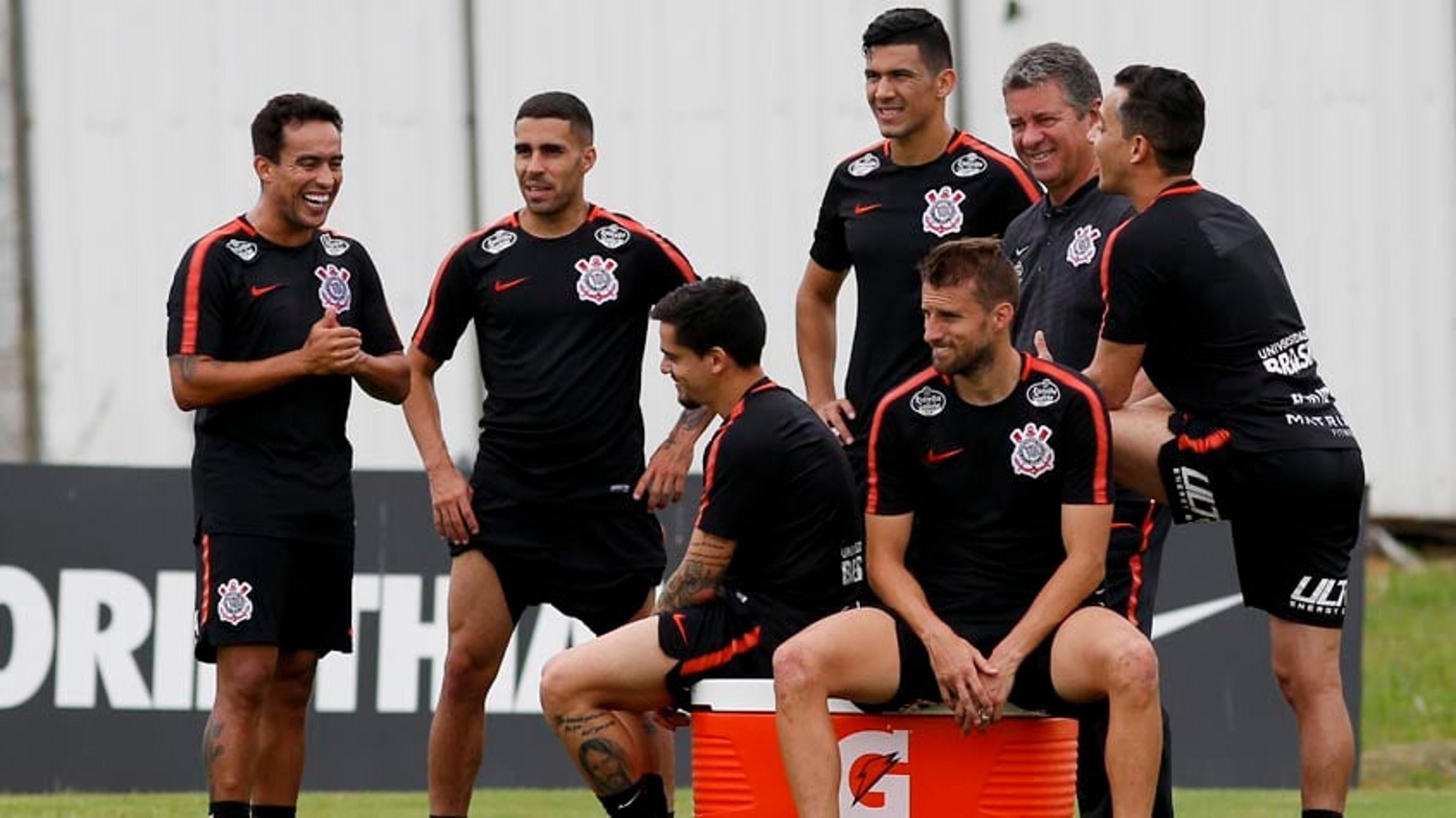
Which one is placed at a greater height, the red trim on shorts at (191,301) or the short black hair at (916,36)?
the short black hair at (916,36)

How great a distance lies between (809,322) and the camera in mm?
8023

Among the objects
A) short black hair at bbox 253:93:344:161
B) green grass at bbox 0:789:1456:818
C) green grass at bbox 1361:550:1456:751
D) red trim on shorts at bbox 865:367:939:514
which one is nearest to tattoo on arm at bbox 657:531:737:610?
red trim on shorts at bbox 865:367:939:514

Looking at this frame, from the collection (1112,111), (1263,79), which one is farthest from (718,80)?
(1112,111)

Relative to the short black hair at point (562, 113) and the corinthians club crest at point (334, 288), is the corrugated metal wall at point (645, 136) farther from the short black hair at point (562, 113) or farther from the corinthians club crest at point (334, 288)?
the corinthians club crest at point (334, 288)

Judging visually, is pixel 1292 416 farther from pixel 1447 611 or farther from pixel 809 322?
pixel 1447 611

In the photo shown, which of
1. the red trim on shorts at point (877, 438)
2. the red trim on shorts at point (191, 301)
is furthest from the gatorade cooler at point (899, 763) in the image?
the red trim on shorts at point (191, 301)

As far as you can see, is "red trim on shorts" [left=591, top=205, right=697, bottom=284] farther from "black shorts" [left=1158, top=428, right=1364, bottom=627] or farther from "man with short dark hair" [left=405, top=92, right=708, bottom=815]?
"black shorts" [left=1158, top=428, right=1364, bottom=627]

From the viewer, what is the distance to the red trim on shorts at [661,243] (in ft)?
26.2

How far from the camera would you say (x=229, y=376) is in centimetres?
738

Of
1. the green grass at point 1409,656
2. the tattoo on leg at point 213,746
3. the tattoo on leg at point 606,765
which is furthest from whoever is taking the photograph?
the green grass at point 1409,656

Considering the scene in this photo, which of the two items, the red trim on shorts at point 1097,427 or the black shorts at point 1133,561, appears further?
the black shorts at point 1133,561

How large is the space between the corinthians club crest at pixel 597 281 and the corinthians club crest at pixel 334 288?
70 cm

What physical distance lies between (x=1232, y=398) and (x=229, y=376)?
2.83 m

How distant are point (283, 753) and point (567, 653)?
1108 mm
